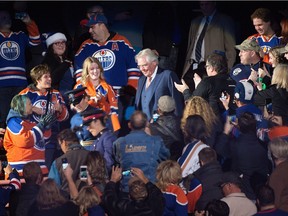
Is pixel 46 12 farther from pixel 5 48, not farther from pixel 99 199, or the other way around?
pixel 99 199

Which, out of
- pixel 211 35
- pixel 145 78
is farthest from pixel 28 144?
pixel 211 35

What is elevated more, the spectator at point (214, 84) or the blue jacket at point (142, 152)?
the spectator at point (214, 84)

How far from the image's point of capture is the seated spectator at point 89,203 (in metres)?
12.5

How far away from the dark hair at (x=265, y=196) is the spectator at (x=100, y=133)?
1.87 metres

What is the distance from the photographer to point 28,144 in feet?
44.5

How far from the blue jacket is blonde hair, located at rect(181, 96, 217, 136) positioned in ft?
1.83

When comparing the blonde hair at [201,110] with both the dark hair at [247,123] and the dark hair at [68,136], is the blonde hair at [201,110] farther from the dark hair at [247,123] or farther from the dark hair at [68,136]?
the dark hair at [68,136]

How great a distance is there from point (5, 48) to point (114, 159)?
2.53 m

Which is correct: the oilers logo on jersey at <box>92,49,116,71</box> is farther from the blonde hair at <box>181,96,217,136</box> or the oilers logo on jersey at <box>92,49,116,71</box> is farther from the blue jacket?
the blue jacket

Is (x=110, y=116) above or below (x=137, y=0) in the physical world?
below

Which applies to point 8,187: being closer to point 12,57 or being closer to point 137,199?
point 137,199

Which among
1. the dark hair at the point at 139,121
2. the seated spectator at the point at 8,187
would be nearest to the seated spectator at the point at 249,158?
the dark hair at the point at 139,121

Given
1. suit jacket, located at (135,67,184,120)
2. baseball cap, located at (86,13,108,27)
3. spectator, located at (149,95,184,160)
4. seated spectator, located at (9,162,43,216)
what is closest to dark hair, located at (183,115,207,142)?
spectator, located at (149,95,184,160)

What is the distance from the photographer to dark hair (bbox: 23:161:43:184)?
1278 cm
